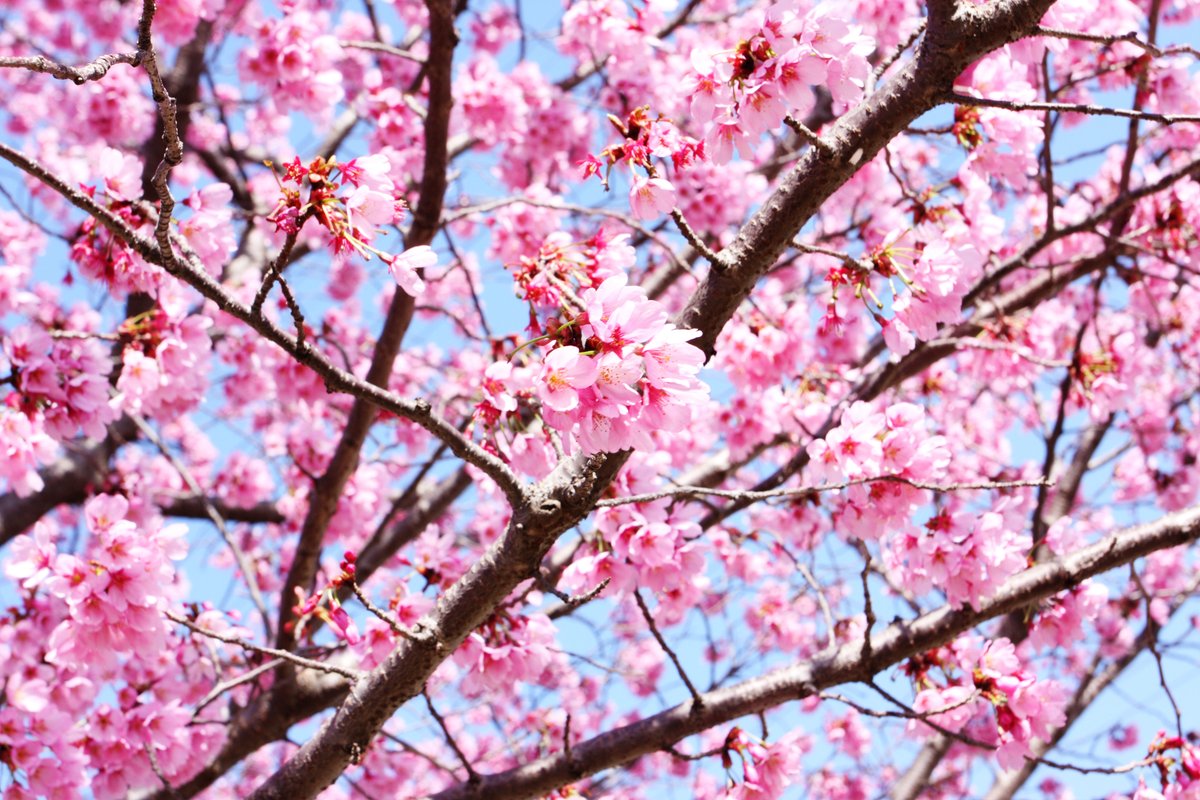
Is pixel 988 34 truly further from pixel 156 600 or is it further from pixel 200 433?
pixel 200 433

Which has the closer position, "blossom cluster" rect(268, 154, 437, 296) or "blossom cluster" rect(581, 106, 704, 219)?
"blossom cluster" rect(268, 154, 437, 296)

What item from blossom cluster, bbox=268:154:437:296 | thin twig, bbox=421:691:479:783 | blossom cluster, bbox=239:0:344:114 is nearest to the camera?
blossom cluster, bbox=268:154:437:296

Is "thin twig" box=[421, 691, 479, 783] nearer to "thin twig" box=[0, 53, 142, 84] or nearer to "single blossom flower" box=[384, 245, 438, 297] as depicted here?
"single blossom flower" box=[384, 245, 438, 297]

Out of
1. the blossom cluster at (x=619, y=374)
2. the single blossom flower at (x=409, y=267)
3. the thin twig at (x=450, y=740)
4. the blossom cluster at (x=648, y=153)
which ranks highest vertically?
the blossom cluster at (x=648, y=153)

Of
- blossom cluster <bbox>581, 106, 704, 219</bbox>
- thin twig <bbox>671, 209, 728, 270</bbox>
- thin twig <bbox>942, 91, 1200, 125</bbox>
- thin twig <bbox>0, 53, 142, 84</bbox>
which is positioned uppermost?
blossom cluster <bbox>581, 106, 704, 219</bbox>

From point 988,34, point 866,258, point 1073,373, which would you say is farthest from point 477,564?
point 1073,373

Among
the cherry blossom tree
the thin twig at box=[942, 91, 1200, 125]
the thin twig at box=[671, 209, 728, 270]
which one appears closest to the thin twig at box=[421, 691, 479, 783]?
the cherry blossom tree

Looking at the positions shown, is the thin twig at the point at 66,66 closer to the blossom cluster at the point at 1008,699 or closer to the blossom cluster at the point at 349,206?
the blossom cluster at the point at 349,206

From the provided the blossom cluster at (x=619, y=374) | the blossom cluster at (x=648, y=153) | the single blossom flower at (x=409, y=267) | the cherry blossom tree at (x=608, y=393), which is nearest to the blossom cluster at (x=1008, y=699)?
the cherry blossom tree at (x=608, y=393)

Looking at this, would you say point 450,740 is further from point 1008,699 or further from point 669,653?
point 1008,699

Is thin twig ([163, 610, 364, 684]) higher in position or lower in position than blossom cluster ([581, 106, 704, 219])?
lower

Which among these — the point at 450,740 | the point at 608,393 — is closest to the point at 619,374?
the point at 608,393

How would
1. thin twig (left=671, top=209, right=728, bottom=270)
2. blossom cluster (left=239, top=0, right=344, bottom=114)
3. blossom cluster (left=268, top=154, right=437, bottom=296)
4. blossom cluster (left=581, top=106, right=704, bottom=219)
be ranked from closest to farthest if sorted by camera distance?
1. blossom cluster (left=268, top=154, right=437, bottom=296)
2. thin twig (left=671, top=209, right=728, bottom=270)
3. blossom cluster (left=581, top=106, right=704, bottom=219)
4. blossom cluster (left=239, top=0, right=344, bottom=114)

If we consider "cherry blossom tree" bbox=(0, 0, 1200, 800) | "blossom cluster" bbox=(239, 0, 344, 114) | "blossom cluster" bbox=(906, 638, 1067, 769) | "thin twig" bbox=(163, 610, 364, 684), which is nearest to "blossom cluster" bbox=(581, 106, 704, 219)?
"cherry blossom tree" bbox=(0, 0, 1200, 800)
